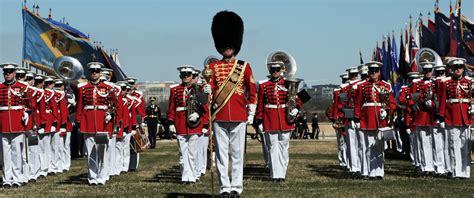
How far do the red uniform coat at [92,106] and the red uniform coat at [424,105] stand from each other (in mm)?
6123

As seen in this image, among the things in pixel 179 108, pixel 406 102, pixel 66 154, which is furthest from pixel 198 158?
pixel 66 154

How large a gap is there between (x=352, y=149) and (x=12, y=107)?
268 inches

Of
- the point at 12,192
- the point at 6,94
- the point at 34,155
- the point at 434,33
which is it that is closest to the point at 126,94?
the point at 34,155

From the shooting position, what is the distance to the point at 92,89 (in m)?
16.3

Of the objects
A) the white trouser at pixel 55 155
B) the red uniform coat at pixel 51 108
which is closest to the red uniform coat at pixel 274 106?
the red uniform coat at pixel 51 108

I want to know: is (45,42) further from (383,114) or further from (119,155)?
(383,114)

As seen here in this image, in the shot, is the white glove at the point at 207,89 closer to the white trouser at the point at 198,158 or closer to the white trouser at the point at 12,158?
the white trouser at the point at 198,158

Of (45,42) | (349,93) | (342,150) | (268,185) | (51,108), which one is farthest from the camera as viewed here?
(45,42)

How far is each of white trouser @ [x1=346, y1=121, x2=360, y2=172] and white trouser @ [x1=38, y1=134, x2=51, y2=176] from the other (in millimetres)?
6156

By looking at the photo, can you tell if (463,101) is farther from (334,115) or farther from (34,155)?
(34,155)

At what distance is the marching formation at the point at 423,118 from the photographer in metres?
16.8

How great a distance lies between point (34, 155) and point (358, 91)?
20.7 ft

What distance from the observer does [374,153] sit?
666 inches

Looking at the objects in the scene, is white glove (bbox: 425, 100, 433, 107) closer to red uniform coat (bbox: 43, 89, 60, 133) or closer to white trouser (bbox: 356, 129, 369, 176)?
white trouser (bbox: 356, 129, 369, 176)
